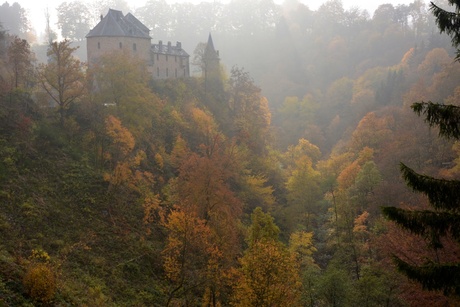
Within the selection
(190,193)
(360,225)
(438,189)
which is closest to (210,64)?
(360,225)

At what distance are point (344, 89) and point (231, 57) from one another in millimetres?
33668

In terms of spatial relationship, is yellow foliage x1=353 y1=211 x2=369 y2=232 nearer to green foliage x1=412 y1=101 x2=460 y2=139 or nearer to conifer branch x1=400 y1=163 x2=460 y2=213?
conifer branch x1=400 y1=163 x2=460 y2=213

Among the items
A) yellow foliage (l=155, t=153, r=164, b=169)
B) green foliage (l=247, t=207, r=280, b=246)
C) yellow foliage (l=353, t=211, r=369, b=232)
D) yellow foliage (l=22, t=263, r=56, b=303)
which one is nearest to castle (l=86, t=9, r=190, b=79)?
yellow foliage (l=155, t=153, r=164, b=169)

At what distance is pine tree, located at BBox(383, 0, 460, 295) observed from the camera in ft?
33.2

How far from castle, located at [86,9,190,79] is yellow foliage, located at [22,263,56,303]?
36.6m

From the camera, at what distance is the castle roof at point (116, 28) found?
178 feet

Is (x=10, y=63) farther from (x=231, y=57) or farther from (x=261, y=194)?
(x=231, y=57)

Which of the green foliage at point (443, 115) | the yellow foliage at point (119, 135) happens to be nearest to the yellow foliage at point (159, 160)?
the yellow foliage at point (119, 135)

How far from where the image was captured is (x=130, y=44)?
55531mm

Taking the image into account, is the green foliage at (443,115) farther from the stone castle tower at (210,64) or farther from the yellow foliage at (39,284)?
the stone castle tower at (210,64)

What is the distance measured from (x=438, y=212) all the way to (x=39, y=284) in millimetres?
15285

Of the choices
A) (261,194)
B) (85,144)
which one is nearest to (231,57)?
(261,194)

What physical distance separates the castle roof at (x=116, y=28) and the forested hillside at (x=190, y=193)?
275 inches

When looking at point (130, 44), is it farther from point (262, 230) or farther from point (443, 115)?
point (443, 115)
